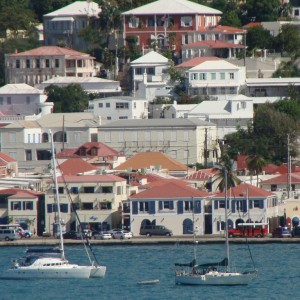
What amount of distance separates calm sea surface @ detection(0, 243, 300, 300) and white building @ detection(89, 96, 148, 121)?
29976mm

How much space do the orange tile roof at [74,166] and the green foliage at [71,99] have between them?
18290 millimetres

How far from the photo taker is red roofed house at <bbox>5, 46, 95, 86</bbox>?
136m

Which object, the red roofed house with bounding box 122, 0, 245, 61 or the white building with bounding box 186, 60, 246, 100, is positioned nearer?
the white building with bounding box 186, 60, 246, 100

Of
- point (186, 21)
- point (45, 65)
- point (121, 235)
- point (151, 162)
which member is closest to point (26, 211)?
point (121, 235)

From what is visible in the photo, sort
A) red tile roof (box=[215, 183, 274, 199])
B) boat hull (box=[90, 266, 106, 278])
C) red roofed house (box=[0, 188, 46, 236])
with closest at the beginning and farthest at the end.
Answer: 1. boat hull (box=[90, 266, 106, 278])
2. red tile roof (box=[215, 183, 274, 199])
3. red roofed house (box=[0, 188, 46, 236])

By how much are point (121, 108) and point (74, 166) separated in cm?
1747

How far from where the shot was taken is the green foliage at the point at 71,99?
13100 centimetres

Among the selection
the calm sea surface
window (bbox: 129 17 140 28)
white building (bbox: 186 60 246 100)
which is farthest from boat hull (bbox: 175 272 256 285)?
window (bbox: 129 17 140 28)

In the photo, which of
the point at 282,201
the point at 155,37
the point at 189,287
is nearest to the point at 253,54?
the point at 155,37

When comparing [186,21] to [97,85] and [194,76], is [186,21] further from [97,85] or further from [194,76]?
Result: [194,76]

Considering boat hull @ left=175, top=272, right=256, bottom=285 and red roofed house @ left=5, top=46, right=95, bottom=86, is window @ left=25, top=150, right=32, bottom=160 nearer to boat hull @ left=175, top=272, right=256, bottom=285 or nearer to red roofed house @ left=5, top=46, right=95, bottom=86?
red roofed house @ left=5, top=46, right=95, bottom=86

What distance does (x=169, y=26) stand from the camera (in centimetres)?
13838

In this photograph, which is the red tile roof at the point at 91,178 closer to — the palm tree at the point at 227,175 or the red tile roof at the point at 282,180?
the palm tree at the point at 227,175

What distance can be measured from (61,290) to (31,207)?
20657mm
